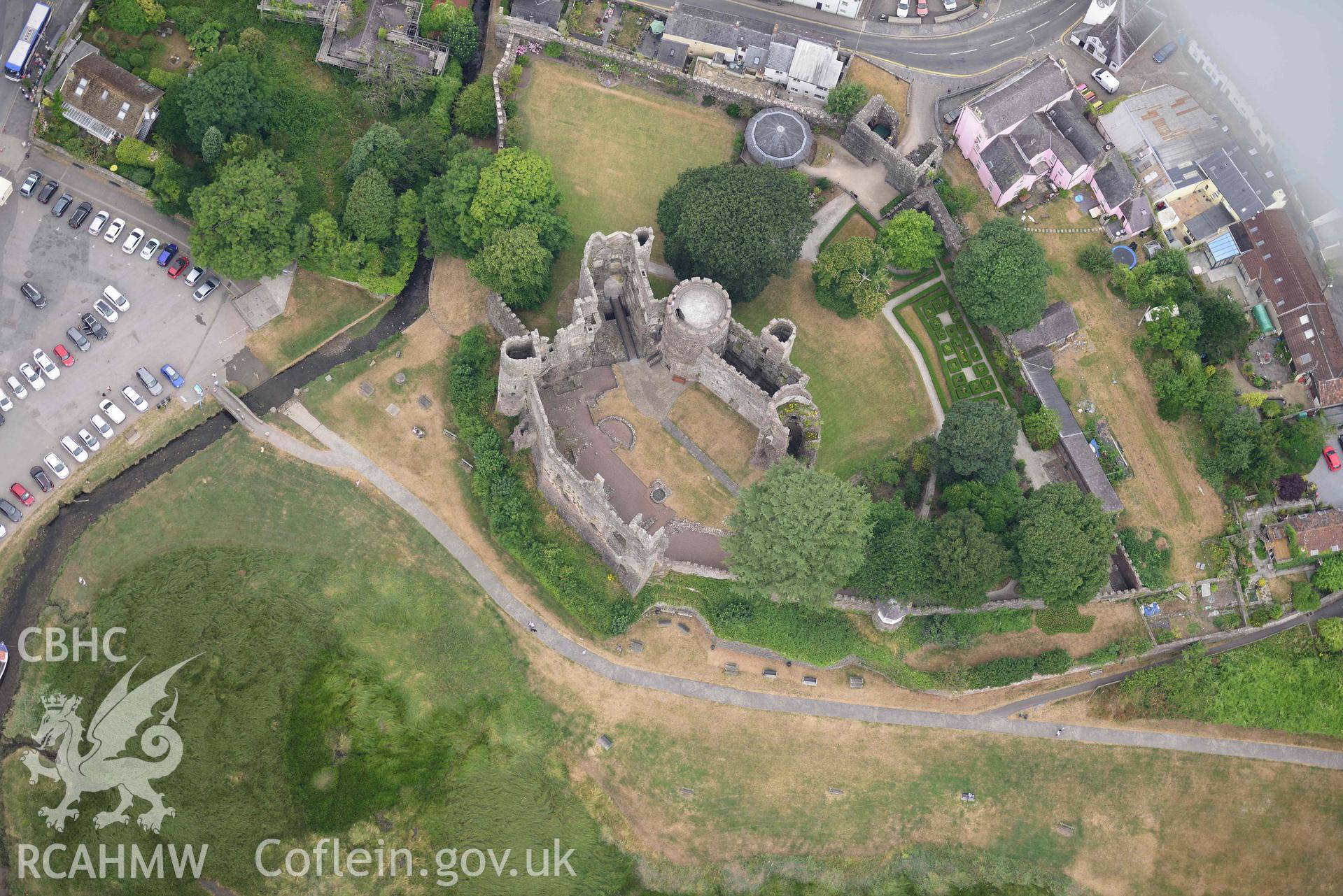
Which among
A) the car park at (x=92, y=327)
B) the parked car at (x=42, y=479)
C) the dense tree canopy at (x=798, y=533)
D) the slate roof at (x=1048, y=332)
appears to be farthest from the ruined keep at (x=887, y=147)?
the parked car at (x=42, y=479)

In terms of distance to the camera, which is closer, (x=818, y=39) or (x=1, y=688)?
(x=1, y=688)

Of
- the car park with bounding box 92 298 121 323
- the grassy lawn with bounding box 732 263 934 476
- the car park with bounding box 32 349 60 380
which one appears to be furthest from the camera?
the car park with bounding box 92 298 121 323

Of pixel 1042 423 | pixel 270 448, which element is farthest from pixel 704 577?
pixel 270 448

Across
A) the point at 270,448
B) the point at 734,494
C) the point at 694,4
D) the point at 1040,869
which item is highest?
the point at 694,4

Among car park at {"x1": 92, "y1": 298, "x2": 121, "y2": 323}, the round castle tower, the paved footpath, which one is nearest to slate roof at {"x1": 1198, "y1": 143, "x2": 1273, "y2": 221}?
the round castle tower

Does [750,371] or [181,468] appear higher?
[750,371]

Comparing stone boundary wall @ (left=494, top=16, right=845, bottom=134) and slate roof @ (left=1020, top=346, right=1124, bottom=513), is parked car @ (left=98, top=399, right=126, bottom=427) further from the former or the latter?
slate roof @ (left=1020, top=346, right=1124, bottom=513)

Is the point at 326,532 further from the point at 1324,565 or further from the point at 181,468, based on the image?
the point at 1324,565
